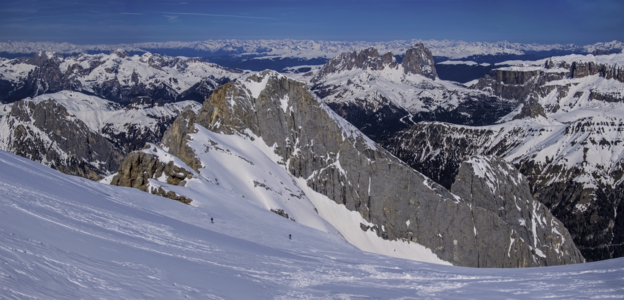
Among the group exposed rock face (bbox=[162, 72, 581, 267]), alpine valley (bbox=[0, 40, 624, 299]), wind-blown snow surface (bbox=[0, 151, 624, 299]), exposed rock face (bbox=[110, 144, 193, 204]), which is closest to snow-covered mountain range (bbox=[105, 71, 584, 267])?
exposed rock face (bbox=[162, 72, 581, 267])

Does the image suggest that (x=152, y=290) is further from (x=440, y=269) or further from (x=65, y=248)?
(x=440, y=269)

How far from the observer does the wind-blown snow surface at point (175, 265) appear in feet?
58.2

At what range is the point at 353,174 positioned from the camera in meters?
127

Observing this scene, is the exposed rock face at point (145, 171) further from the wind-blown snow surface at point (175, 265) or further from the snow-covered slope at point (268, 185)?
the wind-blown snow surface at point (175, 265)

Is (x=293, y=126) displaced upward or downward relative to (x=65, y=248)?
upward

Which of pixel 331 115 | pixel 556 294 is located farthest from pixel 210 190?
pixel 331 115

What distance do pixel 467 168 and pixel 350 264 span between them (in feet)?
373

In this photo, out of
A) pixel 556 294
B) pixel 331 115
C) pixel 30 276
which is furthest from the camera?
pixel 331 115

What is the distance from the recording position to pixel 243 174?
9731 centimetres

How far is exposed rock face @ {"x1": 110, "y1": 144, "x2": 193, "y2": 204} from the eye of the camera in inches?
2509

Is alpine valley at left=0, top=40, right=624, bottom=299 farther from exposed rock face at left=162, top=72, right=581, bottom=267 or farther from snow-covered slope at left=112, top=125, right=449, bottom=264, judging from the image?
snow-covered slope at left=112, top=125, right=449, bottom=264

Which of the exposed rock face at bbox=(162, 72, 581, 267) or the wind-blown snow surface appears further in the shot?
the exposed rock face at bbox=(162, 72, 581, 267)

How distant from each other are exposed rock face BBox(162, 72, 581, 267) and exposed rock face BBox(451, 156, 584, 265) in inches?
119

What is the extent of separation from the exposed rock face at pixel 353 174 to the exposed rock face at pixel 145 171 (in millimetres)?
38281
